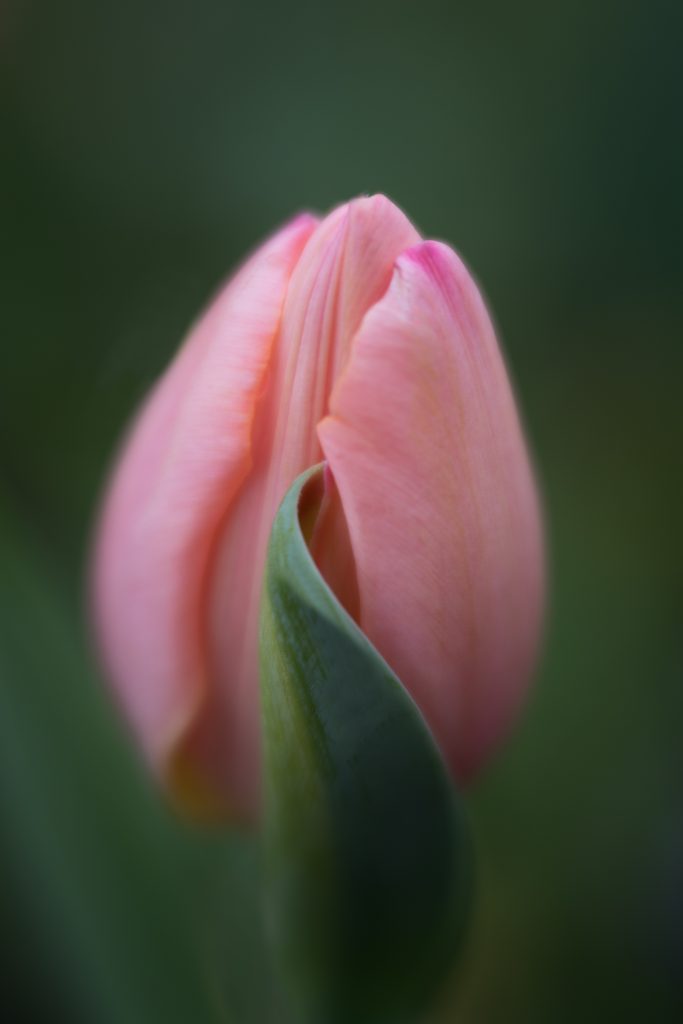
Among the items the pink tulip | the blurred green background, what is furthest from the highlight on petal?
the blurred green background

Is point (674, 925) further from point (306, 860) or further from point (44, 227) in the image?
point (44, 227)

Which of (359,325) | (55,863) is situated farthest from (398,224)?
(55,863)

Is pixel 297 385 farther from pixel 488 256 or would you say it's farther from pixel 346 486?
pixel 488 256

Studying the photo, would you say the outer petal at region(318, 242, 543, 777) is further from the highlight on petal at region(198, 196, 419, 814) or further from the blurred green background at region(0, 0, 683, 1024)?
the blurred green background at region(0, 0, 683, 1024)

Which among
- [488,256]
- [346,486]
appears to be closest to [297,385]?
[346,486]

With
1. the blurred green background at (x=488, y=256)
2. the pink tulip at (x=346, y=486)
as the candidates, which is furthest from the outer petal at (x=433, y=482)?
the blurred green background at (x=488, y=256)

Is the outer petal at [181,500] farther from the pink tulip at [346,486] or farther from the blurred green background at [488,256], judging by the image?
the blurred green background at [488,256]
